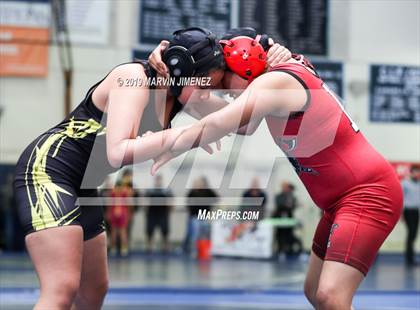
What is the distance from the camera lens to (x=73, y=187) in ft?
10.7

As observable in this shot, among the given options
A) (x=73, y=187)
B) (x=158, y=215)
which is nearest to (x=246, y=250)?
(x=158, y=215)

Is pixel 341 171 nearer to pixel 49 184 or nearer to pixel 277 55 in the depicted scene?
pixel 277 55

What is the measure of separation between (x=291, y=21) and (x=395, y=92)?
6.25 feet

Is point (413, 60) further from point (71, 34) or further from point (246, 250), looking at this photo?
point (71, 34)

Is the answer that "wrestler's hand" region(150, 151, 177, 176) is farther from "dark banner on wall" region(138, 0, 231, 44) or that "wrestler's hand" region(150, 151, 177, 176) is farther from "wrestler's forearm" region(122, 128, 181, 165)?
"dark banner on wall" region(138, 0, 231, 44)

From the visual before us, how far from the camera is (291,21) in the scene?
11.8 m

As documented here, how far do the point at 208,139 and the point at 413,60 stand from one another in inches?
365

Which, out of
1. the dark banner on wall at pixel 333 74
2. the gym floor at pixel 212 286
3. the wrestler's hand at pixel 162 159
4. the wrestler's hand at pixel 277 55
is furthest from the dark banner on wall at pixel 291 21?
the wrestler's hand at pixel 162 159

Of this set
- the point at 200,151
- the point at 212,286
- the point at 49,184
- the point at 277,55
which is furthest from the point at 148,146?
the point at 200,151

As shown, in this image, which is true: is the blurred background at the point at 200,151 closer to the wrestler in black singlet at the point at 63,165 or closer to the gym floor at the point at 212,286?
the gym floor at the point at 212,286

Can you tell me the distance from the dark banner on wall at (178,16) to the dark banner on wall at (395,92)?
8.22 ft

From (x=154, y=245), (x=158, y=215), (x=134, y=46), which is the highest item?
(x=134, y=46)

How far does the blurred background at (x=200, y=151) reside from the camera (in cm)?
1142

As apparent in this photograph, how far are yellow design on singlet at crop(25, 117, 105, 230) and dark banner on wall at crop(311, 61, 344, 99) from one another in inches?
359
